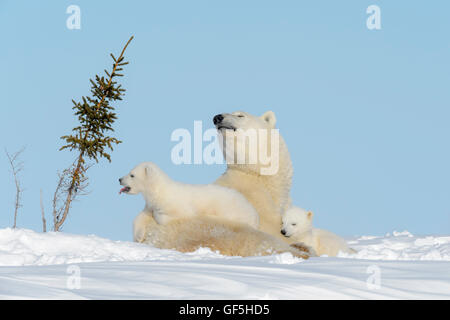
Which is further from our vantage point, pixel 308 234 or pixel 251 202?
pixel 251 202

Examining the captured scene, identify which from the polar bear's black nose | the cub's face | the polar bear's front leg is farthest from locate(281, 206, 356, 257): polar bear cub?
the cub's face

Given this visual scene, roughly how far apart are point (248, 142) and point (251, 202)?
29.6 inches

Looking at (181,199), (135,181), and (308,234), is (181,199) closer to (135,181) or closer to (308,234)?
(135,181)

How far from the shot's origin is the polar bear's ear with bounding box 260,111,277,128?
26.7ft

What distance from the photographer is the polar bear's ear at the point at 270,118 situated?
812cm

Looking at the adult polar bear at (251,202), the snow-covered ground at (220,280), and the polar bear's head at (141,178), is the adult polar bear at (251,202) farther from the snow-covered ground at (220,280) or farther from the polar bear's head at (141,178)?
the snow-covered ground at (220,280)

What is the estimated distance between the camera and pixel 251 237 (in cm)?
666

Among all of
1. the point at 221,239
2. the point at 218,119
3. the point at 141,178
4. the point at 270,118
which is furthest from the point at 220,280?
the point at 270,118

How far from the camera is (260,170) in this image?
313 inches

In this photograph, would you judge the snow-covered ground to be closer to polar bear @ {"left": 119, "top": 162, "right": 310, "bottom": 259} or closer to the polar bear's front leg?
polar bear @ {"left": 119, "top": 162, "right": 310, "bottom": 259}

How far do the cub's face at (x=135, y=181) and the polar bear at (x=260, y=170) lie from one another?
118cm
